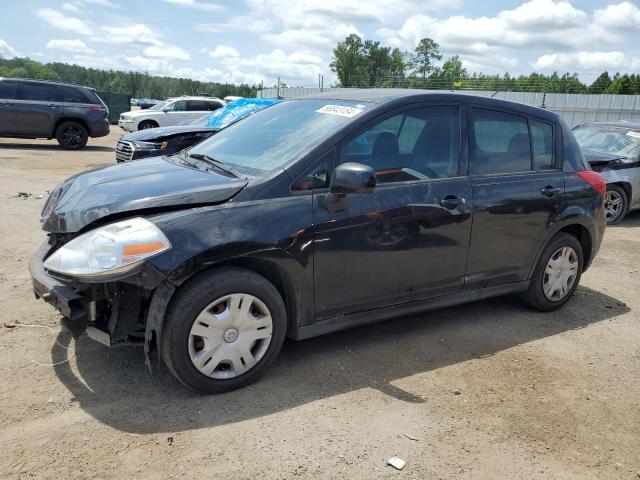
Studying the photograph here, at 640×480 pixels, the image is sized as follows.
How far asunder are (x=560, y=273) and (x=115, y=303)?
12.2 ft

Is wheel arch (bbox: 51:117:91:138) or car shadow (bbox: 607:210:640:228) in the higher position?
wheel arch (bbox: 51:117:91:138)

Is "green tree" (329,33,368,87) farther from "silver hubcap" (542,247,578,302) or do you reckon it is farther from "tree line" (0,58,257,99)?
"silver hubcap" (542,247,578,302)

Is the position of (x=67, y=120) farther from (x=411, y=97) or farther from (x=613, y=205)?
(x=411, y=97)

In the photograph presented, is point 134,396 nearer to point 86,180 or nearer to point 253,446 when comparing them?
point 253,446

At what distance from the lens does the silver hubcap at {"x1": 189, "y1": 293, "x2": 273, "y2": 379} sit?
312 centimetres

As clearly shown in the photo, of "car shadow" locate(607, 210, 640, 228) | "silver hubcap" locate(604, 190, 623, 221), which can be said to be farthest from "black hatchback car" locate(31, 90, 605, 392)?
"car shadow" locate(607, 210, 640, 228)

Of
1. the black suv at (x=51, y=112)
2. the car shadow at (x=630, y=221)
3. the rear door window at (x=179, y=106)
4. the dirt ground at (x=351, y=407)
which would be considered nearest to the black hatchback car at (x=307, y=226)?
the dirt ground at (x=351, y=407)

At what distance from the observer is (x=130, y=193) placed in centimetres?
326

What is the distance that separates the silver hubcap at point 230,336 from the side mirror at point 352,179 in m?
0.83

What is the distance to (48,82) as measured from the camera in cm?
1555

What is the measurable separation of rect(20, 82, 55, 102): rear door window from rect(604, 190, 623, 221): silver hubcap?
14103 millimetres

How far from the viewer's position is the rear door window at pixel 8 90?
1501 cm

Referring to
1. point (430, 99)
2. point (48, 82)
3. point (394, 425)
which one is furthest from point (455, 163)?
point (48, 82)

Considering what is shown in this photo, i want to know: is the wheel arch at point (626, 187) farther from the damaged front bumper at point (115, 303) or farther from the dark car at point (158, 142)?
the damaged front bumper at point (115, 303)
